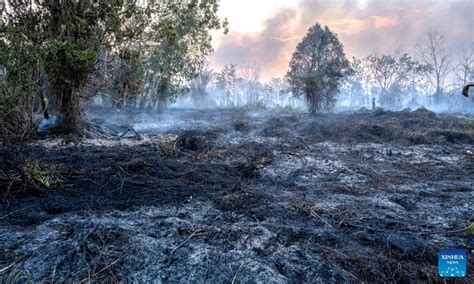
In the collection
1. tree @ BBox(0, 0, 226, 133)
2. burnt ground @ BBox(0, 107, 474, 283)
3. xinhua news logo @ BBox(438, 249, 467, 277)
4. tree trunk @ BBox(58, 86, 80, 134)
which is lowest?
burnt ground @ BBox(0, 107, 474, 283)

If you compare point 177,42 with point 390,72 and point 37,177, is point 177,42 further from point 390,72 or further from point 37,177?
point 390,72

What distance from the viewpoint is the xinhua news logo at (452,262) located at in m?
1.54

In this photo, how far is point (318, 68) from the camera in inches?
814

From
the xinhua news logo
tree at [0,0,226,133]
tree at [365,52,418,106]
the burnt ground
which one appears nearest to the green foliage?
the burnt ground

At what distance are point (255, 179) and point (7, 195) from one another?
10.3 feet

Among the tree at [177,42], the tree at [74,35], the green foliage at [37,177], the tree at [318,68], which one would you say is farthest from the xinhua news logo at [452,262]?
the tree at [318,68]

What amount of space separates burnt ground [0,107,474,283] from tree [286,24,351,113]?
566 inches

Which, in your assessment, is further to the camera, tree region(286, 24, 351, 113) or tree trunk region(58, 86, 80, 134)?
tree region(286, 24, 351, 113)

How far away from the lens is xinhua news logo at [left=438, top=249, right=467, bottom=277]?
1.54 meters

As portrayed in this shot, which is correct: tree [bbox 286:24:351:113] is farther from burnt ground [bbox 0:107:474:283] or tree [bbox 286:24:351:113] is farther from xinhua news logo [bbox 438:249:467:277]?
xinhua news logo [bbox 438:249:467:277]

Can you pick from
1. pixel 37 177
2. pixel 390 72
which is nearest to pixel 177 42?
pixel 37 177

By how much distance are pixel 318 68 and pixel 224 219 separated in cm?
1961

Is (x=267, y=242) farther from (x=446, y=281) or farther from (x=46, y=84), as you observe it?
(x=46, y=84)

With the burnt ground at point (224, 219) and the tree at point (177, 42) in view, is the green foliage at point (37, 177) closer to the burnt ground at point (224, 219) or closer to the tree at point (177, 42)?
the burnt ground at point (224, 219)
